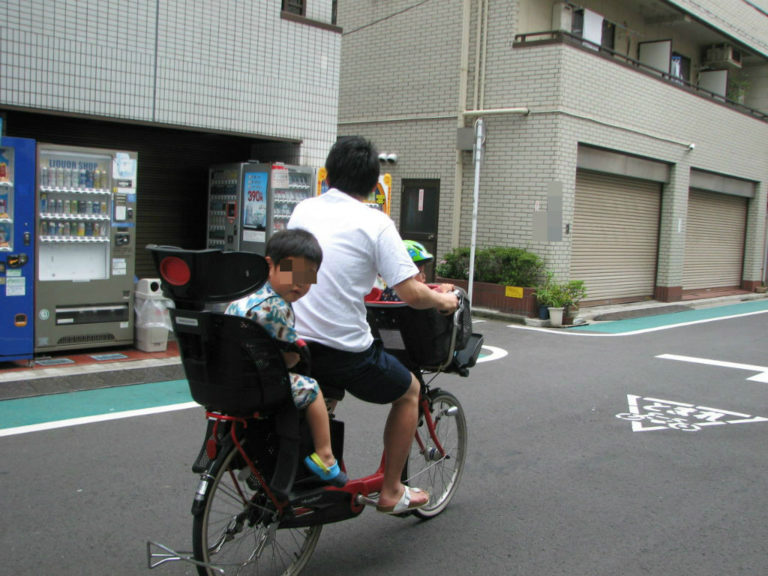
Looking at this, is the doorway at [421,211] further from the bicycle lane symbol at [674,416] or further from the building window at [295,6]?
the bicycle lane symbol at [674,416]

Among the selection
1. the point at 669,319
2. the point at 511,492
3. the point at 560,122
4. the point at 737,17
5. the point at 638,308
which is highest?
the point at 737,17

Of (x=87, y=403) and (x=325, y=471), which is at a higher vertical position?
(x=325, y=471)

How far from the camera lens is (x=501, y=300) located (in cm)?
1362

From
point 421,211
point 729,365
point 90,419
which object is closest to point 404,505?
point 90,419

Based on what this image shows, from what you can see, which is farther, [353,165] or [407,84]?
[407,84]

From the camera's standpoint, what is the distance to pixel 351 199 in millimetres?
3412

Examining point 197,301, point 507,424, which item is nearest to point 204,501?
point 197,301

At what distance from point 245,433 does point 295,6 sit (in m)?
8.45

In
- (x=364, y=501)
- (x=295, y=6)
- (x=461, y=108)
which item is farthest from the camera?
(x=461, y=108)

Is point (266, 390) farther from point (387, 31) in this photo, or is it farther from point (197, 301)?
point (387, 31)

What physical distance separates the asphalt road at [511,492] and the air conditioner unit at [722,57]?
49.9 feet

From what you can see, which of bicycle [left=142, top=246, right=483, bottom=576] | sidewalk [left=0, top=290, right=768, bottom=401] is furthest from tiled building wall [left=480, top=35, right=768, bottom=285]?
bicycle [left=142, top=246, right=483, bottom=576]

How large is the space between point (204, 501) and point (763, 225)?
75.2 feet

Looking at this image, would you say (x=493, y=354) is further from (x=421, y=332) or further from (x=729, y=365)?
(x=421, y=332)
